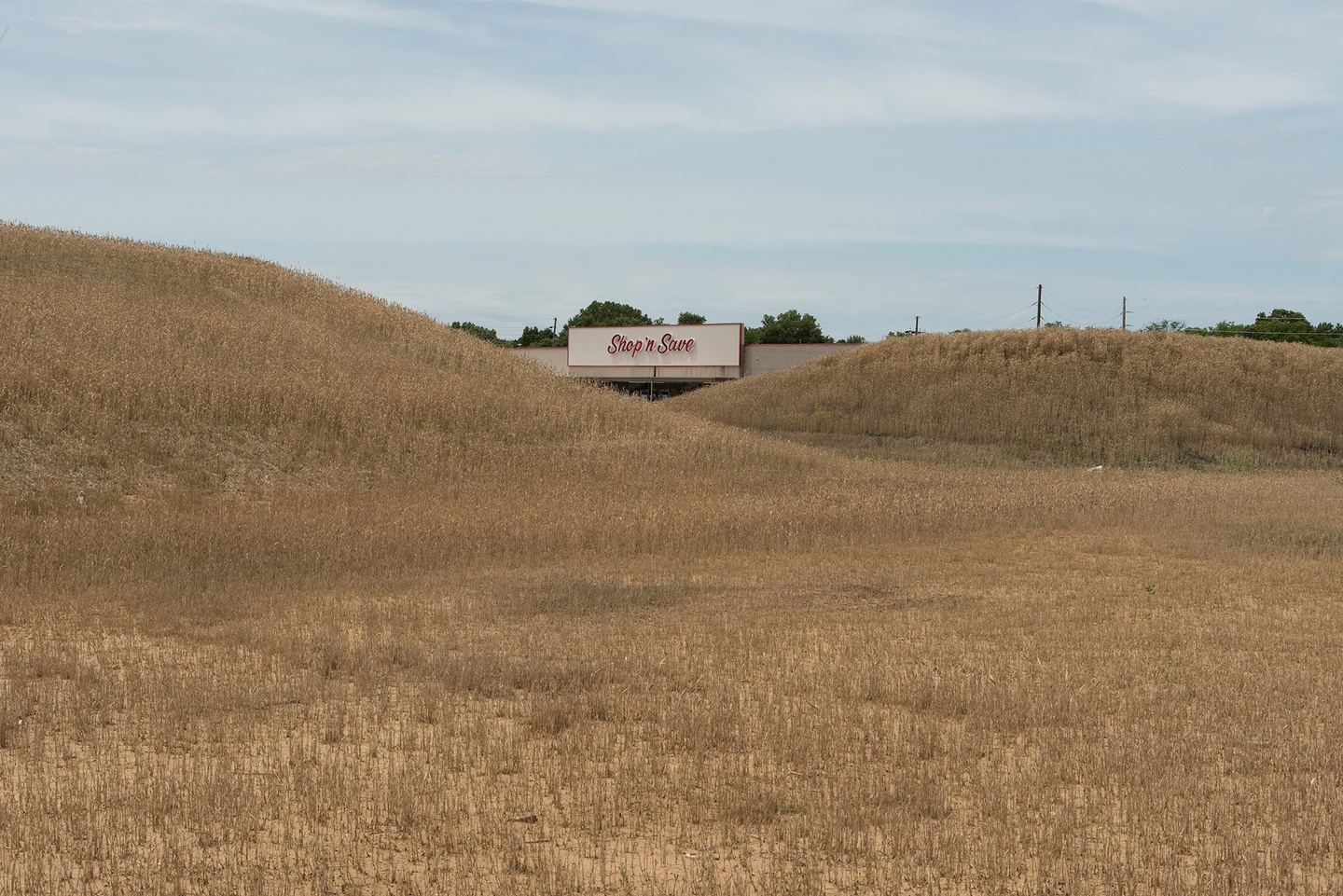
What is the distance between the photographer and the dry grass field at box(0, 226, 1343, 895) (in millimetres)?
6434

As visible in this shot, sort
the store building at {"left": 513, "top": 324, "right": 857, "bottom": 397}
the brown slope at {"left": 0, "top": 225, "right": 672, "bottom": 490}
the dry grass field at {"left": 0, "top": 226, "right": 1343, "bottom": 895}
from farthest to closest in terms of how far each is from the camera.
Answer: the store building at {"left": 513, "top": 324, "right": 857, "bottom": 397} < the brown slope at {"left": 0, "top": 225, "right": 672, "bottom": 490} < the dry grass field at {"left": 0, "top": 226, "right": 1343, "bottom": 895}

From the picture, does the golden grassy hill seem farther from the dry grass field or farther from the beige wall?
the dry grass field

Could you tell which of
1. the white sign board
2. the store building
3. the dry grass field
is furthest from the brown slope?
the white sign board

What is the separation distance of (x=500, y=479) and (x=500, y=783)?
1792cm

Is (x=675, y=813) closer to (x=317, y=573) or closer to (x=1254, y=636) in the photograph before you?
(x=1254, y=636)

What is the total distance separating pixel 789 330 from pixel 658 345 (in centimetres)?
3309

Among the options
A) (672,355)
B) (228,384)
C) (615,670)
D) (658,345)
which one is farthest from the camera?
(658,345)

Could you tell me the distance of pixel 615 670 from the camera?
10305 millimetres

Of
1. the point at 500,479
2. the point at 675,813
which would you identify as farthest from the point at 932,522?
the point at 675,813

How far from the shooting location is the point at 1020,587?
1553cm

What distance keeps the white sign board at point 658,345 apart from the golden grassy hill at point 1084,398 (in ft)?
41.5

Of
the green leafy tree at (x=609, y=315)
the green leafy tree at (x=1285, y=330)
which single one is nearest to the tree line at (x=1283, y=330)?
the green leafy tree at (x=1285, y=330)

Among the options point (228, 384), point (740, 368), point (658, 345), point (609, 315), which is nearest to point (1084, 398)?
point (740, 368)

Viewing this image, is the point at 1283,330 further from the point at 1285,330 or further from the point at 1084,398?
the point at 1084,398
